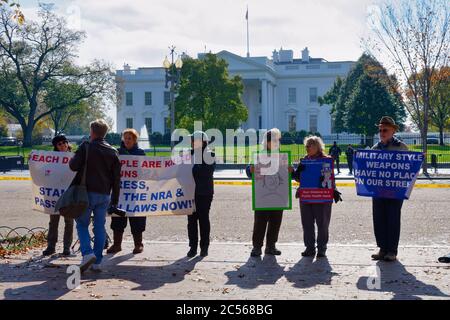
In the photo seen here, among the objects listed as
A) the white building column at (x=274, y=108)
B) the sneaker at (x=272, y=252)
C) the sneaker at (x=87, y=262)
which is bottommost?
the sneaker at (x=272, y=252)

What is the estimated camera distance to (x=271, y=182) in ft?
31.9

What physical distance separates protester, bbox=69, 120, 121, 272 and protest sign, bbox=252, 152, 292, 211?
2.29 metres

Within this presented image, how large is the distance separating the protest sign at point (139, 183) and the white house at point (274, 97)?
282 feet

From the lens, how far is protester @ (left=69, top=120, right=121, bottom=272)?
8.03m

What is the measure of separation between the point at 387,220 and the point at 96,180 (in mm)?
3959

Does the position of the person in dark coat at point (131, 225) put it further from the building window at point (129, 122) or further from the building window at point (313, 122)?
the building window at point (313, 122)

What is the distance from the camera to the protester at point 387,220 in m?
8.94

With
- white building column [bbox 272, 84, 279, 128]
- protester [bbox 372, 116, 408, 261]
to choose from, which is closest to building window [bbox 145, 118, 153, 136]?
white building column [bbox 272, 84, 279, 128]

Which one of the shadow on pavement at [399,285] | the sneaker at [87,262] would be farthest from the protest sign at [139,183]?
the shadow on pavement at [399,285]

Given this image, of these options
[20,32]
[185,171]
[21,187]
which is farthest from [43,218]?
[20,32]

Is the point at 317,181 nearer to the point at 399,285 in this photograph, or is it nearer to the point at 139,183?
the point at 399,285

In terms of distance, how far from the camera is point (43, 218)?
14461 mm

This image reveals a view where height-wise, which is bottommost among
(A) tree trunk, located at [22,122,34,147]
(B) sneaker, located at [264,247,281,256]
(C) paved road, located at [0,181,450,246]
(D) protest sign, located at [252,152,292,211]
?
(C) paved road, located at [0,181,450,246]

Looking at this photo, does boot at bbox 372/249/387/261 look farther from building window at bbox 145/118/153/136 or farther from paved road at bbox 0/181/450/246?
building window at bbox 145/118/153/136
